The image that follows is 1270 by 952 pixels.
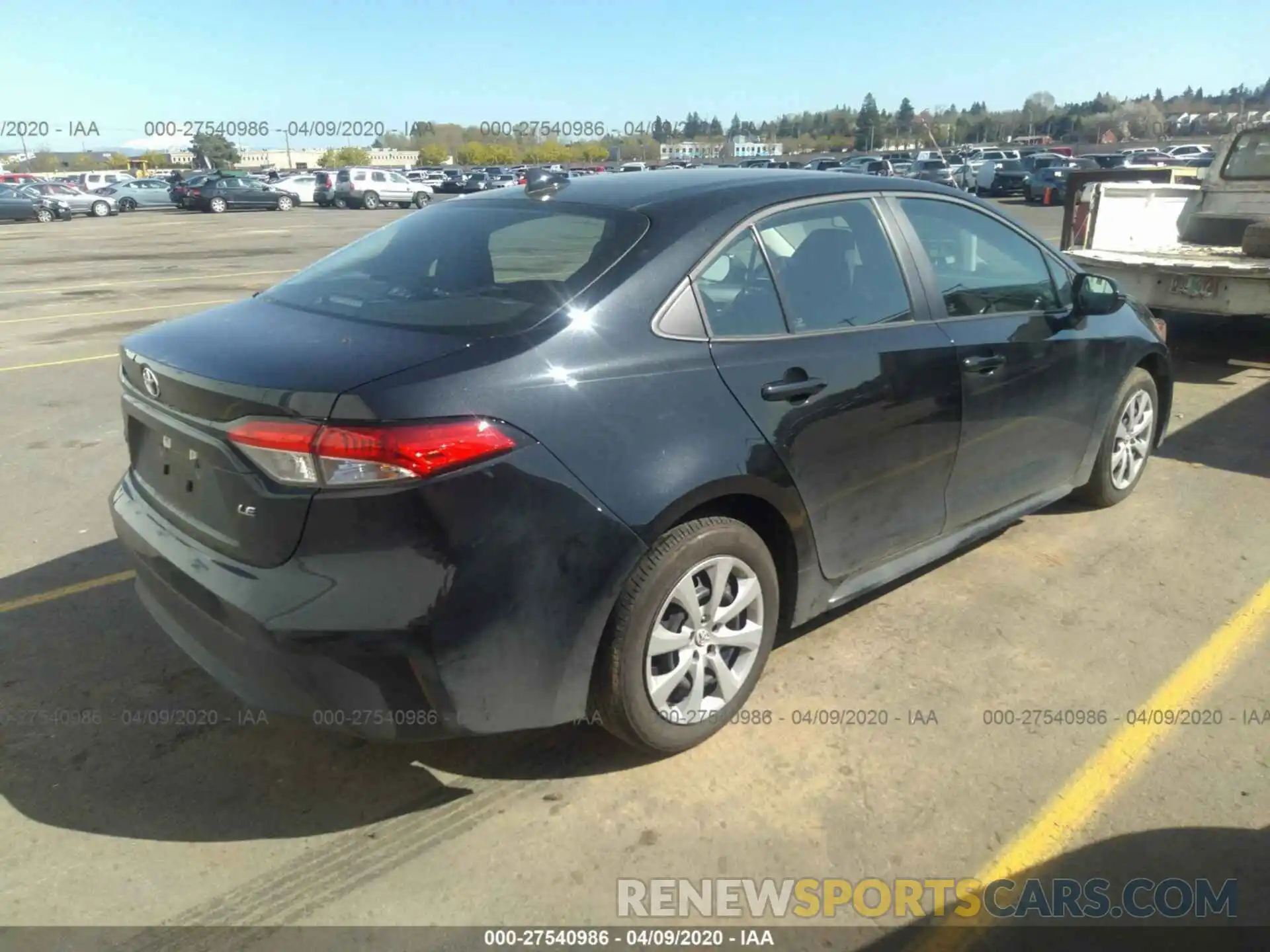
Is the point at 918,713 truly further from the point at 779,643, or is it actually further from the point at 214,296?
the point at 214,296

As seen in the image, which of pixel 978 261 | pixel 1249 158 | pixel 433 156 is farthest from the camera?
pixel 433 156

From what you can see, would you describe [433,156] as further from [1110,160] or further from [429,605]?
[429,605]

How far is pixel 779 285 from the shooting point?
320cm

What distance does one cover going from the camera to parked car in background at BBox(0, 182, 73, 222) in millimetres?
33125

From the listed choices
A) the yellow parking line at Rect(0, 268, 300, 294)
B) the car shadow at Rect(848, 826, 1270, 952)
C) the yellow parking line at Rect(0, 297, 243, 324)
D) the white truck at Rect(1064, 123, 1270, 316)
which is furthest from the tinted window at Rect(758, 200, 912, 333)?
the yellow parking line at Rect(0, 268, 300, 294)

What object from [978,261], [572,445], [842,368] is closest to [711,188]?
[842,368]

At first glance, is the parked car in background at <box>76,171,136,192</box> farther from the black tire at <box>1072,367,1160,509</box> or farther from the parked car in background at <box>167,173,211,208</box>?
the black tire at <box>1072,367,1160,509</box>

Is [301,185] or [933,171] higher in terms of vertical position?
[933,171]

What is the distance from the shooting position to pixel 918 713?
3.26m

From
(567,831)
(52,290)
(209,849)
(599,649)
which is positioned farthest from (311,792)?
(52,290)

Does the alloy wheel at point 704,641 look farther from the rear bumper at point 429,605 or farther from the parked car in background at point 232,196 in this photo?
the parked car in background at point 232,196

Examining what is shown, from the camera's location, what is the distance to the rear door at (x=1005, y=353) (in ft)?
12.3

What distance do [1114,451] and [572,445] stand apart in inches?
136

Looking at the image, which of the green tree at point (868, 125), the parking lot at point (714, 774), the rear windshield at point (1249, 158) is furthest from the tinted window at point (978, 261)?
the green tree at point (868, 125)
